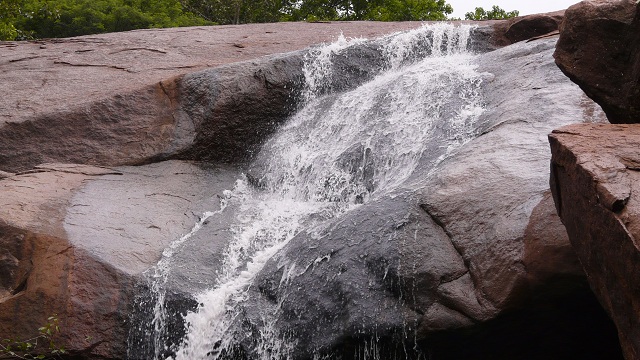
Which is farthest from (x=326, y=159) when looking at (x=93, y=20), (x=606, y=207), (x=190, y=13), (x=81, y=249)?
(x=190, y=13)

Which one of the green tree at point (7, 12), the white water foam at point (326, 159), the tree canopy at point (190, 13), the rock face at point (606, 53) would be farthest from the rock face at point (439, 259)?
the tree canopy at point (190, 13)

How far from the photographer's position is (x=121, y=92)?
1048cm

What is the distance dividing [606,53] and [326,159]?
165 inches

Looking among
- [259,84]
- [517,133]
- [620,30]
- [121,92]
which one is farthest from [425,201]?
[121,92]

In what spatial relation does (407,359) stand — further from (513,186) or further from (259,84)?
(259,84)

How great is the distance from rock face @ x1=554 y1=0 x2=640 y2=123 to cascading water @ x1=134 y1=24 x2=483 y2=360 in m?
2.13

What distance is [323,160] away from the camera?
30.7ft

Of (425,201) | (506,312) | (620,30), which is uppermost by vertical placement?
(620,30)

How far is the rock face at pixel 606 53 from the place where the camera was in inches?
217

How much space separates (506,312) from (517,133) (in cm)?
202

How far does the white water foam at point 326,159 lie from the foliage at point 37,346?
1122 mm

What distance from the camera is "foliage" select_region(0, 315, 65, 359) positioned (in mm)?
7145

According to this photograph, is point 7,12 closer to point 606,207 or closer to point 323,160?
point 323,160

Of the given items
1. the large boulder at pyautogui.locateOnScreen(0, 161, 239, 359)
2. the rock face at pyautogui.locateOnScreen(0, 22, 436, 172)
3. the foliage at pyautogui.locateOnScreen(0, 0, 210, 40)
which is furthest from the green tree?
the large boulder at pyautogui.locateOnScreen(0, 161, 239, 359)
